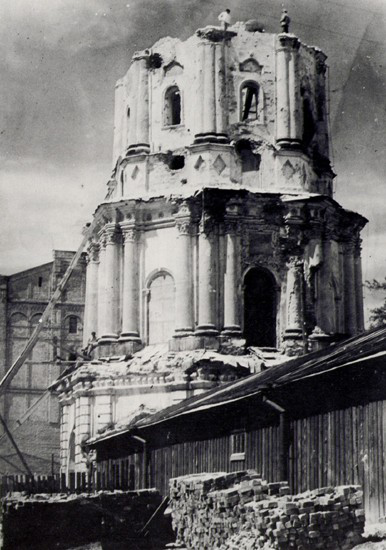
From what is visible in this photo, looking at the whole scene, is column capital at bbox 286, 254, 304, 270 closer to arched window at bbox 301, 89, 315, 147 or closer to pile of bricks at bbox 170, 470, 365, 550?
arched window at bbox 301, 89, 315, 147

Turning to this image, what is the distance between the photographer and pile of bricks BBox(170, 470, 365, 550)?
35.9ft

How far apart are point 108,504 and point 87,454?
14954 millimetres

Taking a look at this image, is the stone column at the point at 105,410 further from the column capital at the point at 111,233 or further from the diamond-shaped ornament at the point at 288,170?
the diamond-shaped ornament at the point at 288,170

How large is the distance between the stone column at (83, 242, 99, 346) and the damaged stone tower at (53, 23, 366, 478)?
0.48 m

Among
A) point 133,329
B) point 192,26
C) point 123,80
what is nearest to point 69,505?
point 133,329

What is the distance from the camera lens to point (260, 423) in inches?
666

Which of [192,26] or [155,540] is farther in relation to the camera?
[192,26]

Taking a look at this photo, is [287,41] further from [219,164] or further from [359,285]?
[359,285]

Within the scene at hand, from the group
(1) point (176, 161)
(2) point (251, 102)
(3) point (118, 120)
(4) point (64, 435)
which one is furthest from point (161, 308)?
(2) point (251, 102)

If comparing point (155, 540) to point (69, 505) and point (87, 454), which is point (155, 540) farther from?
point (87, 454)

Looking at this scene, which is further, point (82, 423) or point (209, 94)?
point (209, 94)

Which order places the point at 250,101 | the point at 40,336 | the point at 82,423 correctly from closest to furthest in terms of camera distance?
1. the point at 82,423
2. the point at 250,101
3. the point at 40,336

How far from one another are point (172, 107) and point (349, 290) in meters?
8.65

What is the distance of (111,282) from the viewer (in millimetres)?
35312
